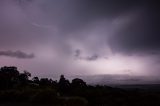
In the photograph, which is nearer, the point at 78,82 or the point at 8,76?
the point at 8,76

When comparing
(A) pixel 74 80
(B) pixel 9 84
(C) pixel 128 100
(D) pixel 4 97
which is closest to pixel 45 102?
(D) pixel 4 97

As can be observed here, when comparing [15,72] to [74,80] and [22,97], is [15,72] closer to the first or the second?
[74,80]

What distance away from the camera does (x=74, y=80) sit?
53031 mm

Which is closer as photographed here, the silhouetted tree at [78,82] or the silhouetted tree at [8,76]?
the silhouetted tree at [8,76]

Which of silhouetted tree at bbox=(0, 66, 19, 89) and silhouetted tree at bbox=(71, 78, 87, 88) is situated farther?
silhouetted tree at bbox=(71, 78, 87, 88)

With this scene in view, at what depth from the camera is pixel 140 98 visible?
36.9m

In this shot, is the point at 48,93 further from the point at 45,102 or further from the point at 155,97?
the point at 155,97

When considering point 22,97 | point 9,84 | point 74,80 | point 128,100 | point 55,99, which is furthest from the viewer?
point 74,80

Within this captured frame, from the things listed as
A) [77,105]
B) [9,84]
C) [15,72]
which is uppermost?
[15,72]

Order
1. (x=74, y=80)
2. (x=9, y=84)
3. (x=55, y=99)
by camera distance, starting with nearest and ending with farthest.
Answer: (x=55, y=99), (x=9, y=84), (x=74, y=80)

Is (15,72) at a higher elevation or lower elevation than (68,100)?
higher

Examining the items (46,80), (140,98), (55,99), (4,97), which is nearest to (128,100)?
(140,98)

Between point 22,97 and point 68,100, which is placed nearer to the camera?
point 68,100

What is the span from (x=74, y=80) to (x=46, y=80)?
22.1 ft
